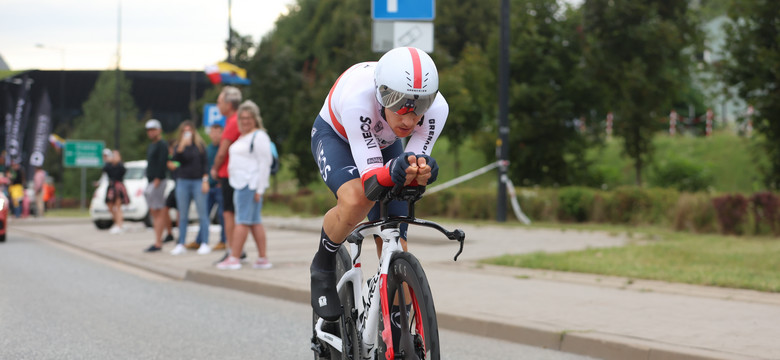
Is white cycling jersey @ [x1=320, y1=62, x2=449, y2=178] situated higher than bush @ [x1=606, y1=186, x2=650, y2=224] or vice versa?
white cycling jersey @ [x1=320, y1=62, x2=449, y2=178]

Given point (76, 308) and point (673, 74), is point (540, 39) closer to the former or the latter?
point (673, 74)

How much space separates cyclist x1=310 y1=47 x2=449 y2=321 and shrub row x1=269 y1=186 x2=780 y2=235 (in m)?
11.3

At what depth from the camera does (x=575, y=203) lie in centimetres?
1850

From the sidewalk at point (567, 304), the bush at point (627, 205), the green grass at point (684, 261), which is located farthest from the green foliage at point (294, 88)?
the sidewalk at point (567, 304)

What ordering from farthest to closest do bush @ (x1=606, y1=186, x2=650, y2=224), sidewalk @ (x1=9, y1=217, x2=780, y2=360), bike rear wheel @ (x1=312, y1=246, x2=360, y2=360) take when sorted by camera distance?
bush @ (x1=606, y1=186, x2=650, y2=224) → sidewalk @ (x1=9, y1=217, x2=780, y2=360) → bike rear wheel @ (x1=312, y1=246, x2=360, y2=360)

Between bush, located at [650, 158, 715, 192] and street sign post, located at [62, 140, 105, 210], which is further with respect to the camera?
street sign post, located at [62, 140, 105, 210]

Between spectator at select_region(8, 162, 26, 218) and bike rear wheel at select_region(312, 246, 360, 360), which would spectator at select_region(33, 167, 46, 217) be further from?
bike rear wheel at select_region(312, 246, 360, 360)

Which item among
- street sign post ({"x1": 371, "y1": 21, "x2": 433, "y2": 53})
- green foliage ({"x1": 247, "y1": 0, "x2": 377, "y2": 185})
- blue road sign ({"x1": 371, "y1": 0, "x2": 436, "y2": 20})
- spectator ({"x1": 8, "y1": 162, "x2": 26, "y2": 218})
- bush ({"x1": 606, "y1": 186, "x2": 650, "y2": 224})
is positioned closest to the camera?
blue road sign ({"x1": 371, "y1": 0, "x2": 436, "y2": 20})

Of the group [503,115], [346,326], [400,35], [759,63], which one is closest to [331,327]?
[346,326]

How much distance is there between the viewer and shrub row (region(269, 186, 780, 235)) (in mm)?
14406

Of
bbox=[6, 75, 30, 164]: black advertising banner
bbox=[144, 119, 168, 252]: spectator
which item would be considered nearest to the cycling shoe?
bbox=[144, 119, 168, 252]: spectator

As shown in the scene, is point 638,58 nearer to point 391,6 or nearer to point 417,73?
point 391,6

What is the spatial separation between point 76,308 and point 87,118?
2410 inches

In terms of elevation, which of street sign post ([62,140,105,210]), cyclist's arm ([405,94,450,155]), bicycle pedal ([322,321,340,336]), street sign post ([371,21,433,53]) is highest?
street sign post ([371,21,433,53])
